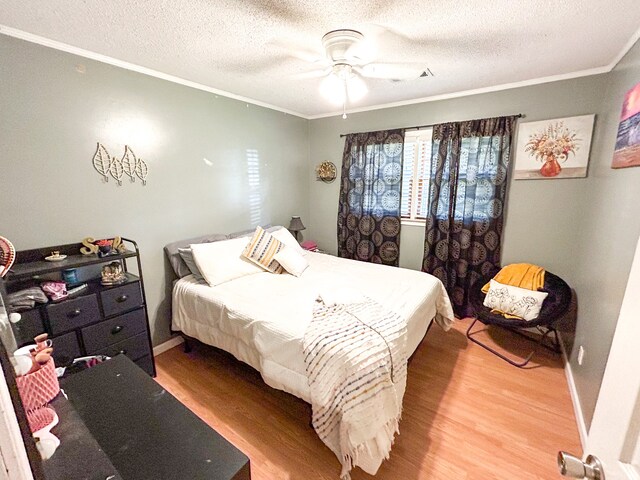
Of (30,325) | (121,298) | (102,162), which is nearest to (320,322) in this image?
(121,298)

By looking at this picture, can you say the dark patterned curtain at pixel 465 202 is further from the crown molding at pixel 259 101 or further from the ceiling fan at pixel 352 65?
the ceiling fan at pixel 352 65

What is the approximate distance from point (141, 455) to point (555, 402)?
2.56m

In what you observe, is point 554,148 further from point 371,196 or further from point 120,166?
point 120,166

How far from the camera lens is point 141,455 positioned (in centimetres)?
84

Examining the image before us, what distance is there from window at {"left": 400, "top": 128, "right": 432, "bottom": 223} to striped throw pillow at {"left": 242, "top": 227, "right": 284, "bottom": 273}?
5.65 feet

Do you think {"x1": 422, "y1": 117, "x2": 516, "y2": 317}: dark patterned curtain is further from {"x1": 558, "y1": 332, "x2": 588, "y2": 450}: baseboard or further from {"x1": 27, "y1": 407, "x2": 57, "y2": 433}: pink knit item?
{"x1": 27, "y1": 407, "x2": 57, "y2": 433}: pink knit item

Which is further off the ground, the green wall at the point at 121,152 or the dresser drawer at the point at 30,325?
the green wall at the point at 121,152

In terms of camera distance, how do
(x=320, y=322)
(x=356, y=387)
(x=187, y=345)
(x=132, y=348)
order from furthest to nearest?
(x=187, y=345)
(x=132, y=348)
(x=320, y=322)
(x=356, y=387)

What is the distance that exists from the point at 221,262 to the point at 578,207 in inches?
130

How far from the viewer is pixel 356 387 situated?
4.59ft

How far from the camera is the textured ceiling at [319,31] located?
1.46m

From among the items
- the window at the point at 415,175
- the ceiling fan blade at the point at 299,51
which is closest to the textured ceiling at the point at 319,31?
the ceiling fan blade at the point at 299,51

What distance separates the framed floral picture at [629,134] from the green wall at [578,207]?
8cm

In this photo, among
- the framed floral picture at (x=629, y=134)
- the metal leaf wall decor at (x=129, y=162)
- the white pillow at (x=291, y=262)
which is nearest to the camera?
the framed floral picture at (x=629, y=134)
